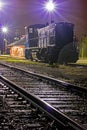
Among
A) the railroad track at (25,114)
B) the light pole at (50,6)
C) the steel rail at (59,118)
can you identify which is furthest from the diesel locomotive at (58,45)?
the steel rail at (59,118)

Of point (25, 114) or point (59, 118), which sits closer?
point (59, 118)

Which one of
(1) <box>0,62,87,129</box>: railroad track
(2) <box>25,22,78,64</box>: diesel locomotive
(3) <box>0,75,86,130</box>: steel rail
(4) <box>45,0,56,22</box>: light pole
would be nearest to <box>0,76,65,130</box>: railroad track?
(3) <box>0,75,86,130</box>: steel rail

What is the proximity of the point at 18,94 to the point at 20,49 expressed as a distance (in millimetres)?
43945

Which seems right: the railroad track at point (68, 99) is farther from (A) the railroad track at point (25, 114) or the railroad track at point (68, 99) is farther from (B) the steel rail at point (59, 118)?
(A) the railroad track at point (25, 114)

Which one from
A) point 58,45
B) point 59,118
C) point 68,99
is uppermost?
point 58,45

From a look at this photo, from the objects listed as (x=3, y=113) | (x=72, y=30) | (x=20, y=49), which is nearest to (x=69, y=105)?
(x=3, y=113)

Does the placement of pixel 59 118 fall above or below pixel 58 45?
below

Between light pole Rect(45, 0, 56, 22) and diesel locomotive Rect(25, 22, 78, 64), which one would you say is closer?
diesel locomotive Rect(25, 22, 78, 64)

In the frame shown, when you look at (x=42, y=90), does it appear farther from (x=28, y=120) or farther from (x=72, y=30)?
(x=72, y=30)

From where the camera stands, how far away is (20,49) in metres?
53.4

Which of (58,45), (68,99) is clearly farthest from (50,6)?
(68,99)

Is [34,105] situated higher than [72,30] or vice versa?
[72,30]

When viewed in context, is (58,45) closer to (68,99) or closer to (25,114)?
(68,99)

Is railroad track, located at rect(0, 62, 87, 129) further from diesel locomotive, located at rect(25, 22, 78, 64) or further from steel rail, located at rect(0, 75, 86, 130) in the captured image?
diesel locomotive, located at rect(25, 22, 78, 64)
